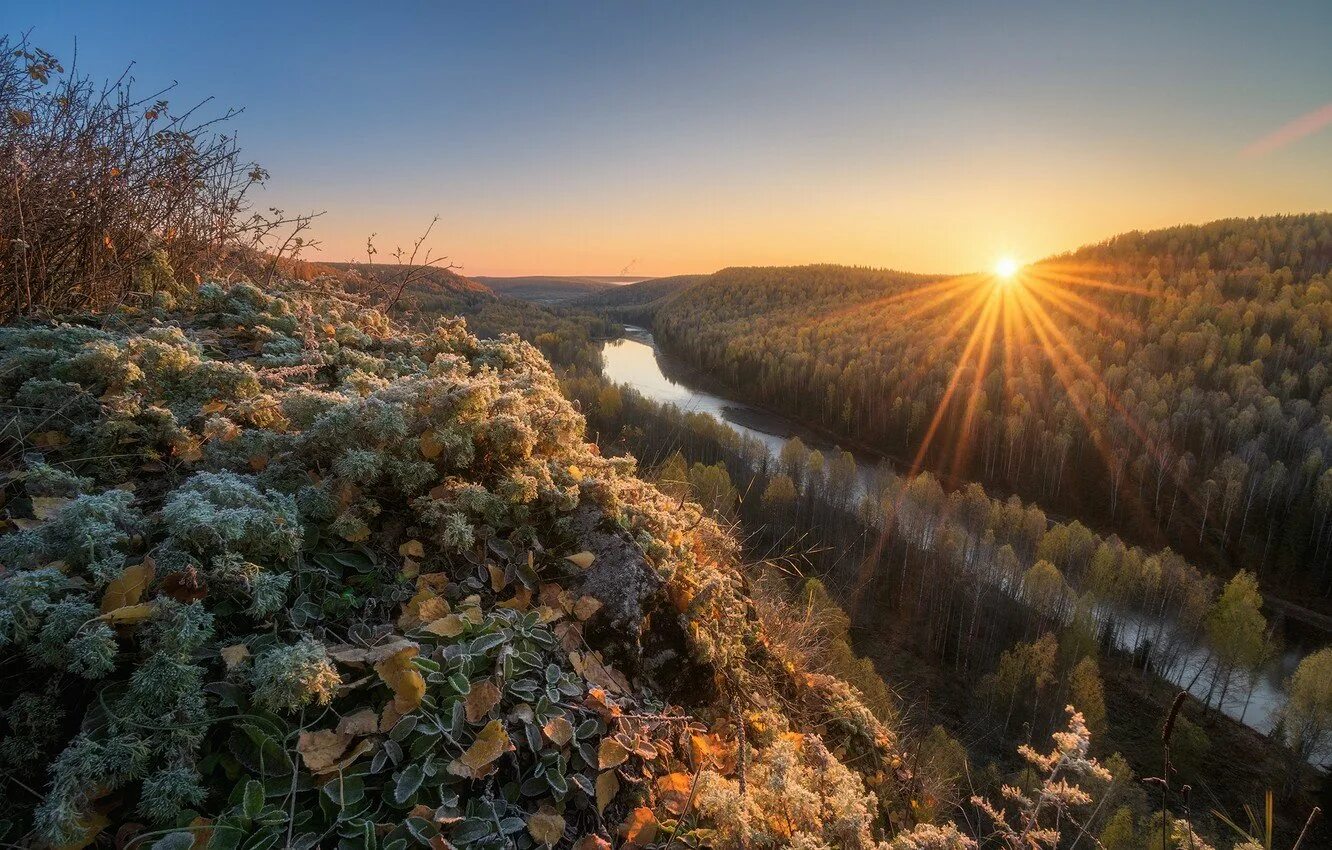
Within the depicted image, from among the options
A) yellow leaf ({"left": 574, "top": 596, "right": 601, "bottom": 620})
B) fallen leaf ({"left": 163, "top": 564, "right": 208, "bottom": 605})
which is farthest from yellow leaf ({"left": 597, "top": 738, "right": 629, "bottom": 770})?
fallen leaf ({"left": 163, "top": 564, "right": 208, "bottom": 605})

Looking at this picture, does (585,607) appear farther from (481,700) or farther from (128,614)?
(128,614)

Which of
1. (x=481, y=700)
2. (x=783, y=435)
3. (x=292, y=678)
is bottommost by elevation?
(x=783, y=435)

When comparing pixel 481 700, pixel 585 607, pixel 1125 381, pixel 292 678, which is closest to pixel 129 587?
pixel 292 678

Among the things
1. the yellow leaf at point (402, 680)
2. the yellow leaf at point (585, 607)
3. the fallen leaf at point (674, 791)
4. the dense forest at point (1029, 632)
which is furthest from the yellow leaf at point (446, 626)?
the dense forest at point (1029, 632)

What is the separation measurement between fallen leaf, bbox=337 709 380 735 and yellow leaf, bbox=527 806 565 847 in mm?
607

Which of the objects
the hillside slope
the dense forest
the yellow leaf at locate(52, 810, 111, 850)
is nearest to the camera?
the yellow leaf at locate(52, 810, 111, 850)

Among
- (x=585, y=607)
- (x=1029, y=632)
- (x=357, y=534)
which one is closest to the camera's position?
(x=357, y=534)

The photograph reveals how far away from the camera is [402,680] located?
2162 mm

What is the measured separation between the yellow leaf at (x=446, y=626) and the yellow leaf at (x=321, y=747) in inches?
18.1

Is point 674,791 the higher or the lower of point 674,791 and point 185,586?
the lower

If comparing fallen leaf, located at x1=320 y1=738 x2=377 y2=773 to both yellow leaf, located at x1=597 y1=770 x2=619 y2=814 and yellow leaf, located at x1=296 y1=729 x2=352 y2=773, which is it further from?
yellow leaf, located at x1=597 y1=770 x2=619 y2=814

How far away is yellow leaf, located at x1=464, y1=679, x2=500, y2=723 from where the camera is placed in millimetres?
2227

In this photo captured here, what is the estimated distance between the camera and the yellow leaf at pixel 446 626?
2430mm

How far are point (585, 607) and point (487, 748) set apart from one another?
33.1 inches
